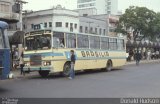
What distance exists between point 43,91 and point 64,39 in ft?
26.9

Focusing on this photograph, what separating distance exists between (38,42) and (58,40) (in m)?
1.19

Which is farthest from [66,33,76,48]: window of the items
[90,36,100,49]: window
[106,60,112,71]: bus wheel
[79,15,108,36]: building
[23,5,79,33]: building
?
[79,15,108,36]: building

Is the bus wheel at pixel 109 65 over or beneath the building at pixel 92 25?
beneath

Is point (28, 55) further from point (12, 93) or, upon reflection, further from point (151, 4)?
point (151, 4)

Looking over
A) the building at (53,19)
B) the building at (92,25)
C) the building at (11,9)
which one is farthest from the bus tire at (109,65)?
the building at (92,25)

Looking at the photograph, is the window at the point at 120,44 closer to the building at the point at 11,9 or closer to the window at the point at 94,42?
the window at the point at 94,42

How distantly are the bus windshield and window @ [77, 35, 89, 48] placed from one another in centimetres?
332

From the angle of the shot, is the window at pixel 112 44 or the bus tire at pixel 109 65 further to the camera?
the window at pixel 112 44

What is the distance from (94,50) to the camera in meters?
26.5

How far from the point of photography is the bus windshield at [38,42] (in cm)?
2177

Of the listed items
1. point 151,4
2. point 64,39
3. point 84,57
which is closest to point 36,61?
point 64,39

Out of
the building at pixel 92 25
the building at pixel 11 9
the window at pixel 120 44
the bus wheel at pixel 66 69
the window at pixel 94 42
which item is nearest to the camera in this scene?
the bus wheel at pixel 66 69

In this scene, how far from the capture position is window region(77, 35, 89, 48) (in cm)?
2467

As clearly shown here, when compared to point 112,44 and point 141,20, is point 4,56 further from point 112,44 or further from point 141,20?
point 141,20
